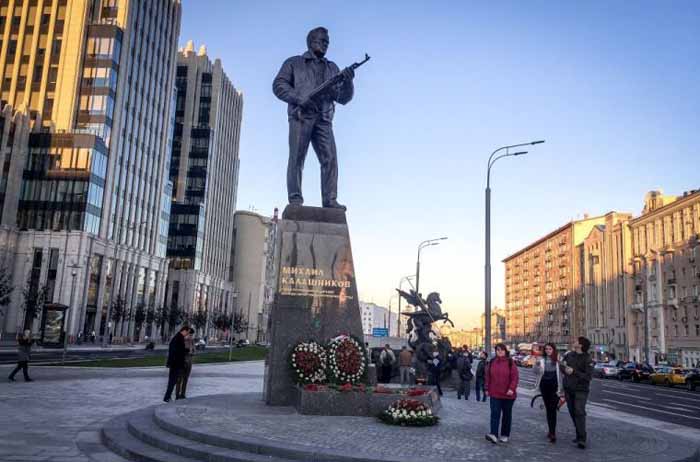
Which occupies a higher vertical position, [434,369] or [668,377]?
[434,369]

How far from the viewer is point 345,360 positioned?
11664 millimetres

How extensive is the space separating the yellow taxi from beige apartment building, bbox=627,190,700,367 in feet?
57.2

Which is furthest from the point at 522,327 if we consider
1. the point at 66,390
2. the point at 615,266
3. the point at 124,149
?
the point at 66,390

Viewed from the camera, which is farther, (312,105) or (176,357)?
(312,105)

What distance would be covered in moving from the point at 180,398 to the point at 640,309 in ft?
237

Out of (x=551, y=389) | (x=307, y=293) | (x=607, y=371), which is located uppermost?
(x=307, y=293)

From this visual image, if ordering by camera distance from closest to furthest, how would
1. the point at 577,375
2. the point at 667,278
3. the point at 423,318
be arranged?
the point at 577,375, the point at 423,318, the point at 667,278

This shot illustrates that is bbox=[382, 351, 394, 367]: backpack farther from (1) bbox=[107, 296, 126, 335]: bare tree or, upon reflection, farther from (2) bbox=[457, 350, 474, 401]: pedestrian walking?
(1) bbox=[107, 296, 126, 335]: bare tree

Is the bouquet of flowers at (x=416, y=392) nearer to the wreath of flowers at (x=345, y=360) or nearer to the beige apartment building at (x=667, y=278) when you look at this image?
the wreath of flowers at (x=345, y=360)

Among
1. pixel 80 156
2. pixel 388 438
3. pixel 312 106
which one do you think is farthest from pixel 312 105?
pixel 80 156

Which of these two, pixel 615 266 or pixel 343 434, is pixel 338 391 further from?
pixel 615 266

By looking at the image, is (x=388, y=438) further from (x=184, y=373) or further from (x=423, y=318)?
(x=423, y=318)

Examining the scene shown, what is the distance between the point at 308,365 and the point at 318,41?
25.3ft

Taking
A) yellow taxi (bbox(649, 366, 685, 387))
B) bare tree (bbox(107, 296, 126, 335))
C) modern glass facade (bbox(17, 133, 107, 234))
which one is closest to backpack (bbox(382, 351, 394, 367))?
yellow taxi (bbox(649, 366, 685, 387))
